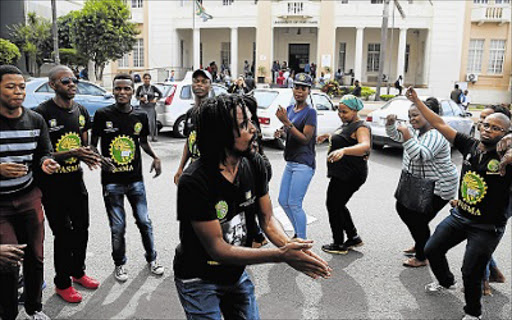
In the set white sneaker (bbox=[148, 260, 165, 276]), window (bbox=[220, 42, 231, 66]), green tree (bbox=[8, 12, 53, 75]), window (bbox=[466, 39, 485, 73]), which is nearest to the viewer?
white sneaker (bbox=[148, 260, 165, 276])

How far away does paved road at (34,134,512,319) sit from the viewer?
3822 mm

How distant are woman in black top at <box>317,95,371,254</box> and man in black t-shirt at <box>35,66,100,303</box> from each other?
2366mm

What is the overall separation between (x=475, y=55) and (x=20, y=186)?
113 feet

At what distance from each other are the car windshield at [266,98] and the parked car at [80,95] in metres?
4.04

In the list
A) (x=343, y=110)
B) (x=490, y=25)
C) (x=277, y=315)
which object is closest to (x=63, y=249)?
(x=277, y=315)

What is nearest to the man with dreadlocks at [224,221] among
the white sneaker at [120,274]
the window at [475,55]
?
the white sneaker at [120,274]

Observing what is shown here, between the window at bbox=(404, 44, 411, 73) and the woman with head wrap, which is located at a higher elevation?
the window at bbox=(404, 44, 411, 73)

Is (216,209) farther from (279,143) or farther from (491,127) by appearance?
(279,143)

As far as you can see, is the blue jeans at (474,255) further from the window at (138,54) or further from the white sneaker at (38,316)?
the window at (138,54)

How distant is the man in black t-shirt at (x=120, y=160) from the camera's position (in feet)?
13.7

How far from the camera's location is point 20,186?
3.21 meters

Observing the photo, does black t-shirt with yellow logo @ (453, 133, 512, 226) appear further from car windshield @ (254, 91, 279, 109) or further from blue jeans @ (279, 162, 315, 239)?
car windshield @ (254, 91, 279, 109)

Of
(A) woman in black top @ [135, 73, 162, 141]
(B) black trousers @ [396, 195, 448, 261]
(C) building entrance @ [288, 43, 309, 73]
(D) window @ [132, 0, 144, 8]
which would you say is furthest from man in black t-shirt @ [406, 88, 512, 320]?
(D) window @ [132, 0, 144, 8]

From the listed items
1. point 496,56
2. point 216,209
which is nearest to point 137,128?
point 216,209
